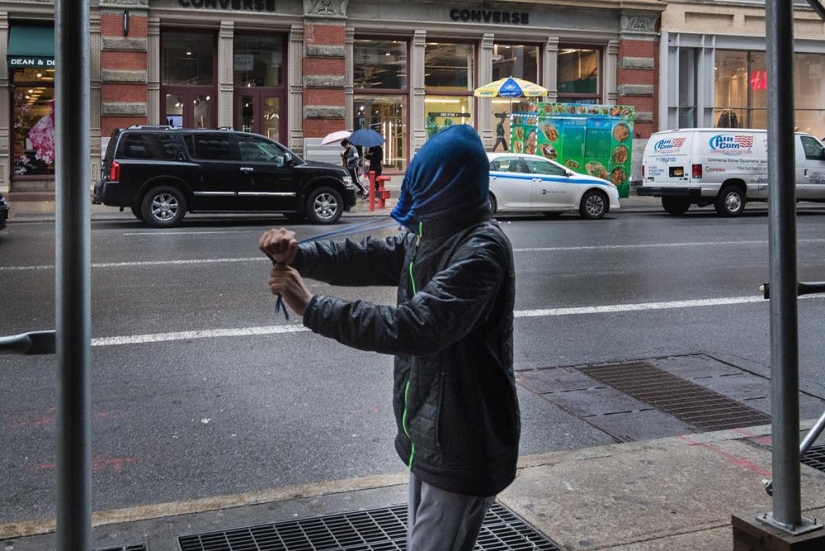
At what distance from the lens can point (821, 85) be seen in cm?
3175

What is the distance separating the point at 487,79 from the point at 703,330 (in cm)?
1965

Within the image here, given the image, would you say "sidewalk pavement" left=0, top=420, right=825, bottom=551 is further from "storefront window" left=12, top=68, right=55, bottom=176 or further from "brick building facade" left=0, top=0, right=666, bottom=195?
"brick building facade" left=0, top=0, right=666, bottom=195

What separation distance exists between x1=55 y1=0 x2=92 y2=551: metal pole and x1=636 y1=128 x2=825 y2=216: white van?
65.7 ft

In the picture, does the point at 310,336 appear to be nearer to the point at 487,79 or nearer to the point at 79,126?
the point at 79,126

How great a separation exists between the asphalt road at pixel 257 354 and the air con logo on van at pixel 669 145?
24.2ft

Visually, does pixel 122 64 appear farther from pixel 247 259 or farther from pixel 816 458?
pixel 816 458

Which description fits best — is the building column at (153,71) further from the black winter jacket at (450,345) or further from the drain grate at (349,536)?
the black winter jacket at (450,345)

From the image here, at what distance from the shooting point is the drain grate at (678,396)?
5863mm

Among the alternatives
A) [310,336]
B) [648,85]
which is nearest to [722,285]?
[310,336]

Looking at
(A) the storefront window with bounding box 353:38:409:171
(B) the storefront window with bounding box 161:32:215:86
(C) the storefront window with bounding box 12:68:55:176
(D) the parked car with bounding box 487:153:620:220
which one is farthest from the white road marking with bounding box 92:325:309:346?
(A) the storefront window with bounding box 353:38:409:171

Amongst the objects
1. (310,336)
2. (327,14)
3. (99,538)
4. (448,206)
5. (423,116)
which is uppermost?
(327,14)

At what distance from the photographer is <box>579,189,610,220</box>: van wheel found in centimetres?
2036

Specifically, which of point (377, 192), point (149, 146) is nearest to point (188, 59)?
point (377, 192)

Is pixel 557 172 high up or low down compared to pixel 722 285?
up
